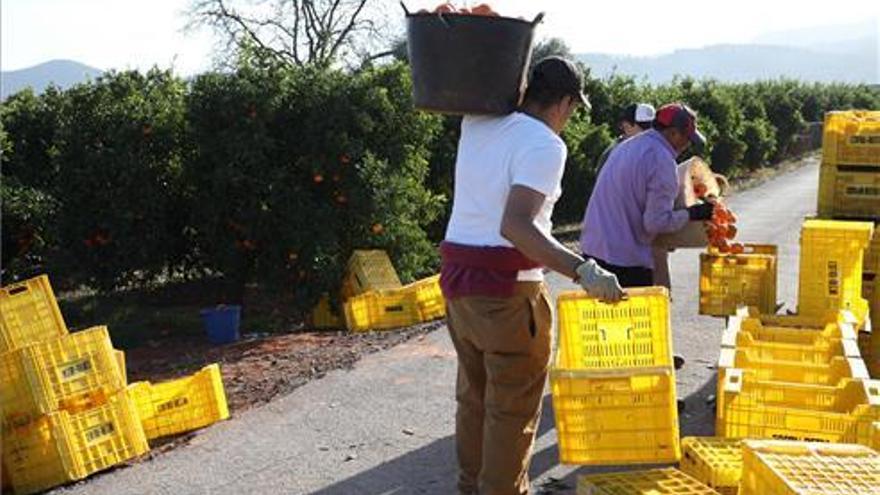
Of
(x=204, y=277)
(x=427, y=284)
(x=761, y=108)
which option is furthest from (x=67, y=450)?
(x=761, y=108)

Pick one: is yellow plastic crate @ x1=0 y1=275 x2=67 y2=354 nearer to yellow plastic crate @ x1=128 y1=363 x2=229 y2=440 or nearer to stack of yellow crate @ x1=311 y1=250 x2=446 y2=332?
yellow plastic crate @ x1=128 y1=363 x2=229 y2=440

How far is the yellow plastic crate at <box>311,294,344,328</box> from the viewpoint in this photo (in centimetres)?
1002

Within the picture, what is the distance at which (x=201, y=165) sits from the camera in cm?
1008

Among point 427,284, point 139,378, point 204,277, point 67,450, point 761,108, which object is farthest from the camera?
point 761,108

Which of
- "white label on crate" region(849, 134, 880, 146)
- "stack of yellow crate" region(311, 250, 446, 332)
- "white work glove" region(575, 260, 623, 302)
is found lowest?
"stack of yellow crate" region(311, 250, 446, 332)

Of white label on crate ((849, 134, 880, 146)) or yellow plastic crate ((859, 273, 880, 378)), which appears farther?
white label on crate ((849, 134, 880, 146))

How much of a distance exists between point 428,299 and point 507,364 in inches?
223

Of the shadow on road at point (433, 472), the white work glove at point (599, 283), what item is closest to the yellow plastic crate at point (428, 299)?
the shadow on road at point (433, 472)

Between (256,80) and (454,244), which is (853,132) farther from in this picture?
(256,80)

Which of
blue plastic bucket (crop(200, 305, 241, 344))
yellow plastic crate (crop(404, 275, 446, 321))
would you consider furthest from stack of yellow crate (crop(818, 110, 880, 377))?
blue plastic bucket (crop(200, 305, 241, 344))

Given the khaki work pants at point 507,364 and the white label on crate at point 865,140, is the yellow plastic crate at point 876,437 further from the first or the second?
the white label on crate at point 865,140

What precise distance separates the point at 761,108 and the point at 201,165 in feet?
75.7

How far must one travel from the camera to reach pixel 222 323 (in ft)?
30.3

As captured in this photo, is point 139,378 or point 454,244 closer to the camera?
point 454,244
